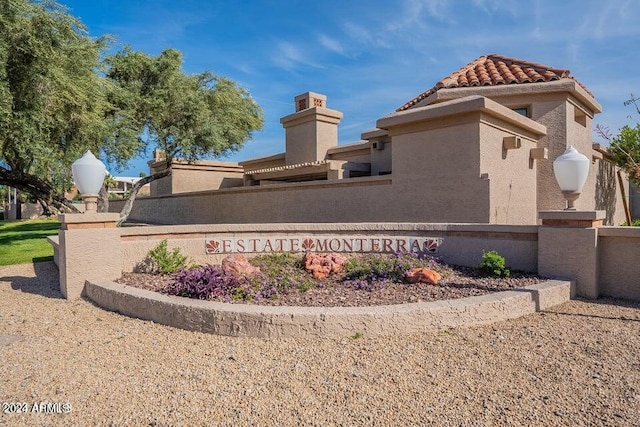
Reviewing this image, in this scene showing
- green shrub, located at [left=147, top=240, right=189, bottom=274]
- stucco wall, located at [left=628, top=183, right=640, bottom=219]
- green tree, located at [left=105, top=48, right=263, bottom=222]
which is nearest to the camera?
green shrub, located at [left=147, top=240, right=189, bottom=274]

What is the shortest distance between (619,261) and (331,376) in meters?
5.56

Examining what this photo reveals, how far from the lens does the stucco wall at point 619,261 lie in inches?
261

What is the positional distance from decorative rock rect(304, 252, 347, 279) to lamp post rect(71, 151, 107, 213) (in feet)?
12.9

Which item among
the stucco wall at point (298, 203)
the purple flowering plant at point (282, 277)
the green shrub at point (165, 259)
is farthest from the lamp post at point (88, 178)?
the stucco wall at point (298, 203)

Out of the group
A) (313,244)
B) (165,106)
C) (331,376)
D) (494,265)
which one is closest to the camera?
(331,376)

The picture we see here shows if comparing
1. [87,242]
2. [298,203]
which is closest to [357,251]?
[298,203]

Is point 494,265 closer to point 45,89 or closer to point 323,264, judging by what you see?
point 323,264

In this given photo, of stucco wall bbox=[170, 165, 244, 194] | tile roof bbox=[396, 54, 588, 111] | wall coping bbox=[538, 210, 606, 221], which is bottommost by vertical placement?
wall coping bbox=[538, 210, 606, 221]

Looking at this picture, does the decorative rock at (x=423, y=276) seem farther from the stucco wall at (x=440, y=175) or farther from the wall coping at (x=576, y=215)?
the stucco wall at (x=440, y=175)

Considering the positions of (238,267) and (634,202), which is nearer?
(238,267)

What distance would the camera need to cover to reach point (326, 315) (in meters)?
4.84

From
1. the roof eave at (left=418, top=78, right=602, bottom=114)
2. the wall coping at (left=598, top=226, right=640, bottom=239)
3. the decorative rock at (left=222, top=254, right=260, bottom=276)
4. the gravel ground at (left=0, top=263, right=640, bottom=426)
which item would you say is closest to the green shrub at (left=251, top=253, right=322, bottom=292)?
the decorative rock at (left=222, top=254, right=260, bottom=276)

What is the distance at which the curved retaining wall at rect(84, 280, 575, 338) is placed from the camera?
15.9ft

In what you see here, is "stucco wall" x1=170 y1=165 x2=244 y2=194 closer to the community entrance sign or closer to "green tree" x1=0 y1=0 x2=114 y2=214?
"green tree" x1=0 y1=0 x2=114 y2=214
